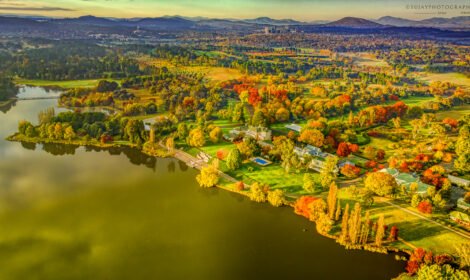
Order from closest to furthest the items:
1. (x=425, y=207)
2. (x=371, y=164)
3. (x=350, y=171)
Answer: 1. (x=425, y=207)
2. (x=350, y=171)
3. (x=371, y=164)

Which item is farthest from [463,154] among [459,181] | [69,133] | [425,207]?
[69,133]

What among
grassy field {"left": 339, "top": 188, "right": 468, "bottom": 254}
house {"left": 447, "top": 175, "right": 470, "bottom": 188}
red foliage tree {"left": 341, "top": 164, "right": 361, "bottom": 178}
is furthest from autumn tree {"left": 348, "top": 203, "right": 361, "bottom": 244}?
house {"left": 447, "top": 175, "right": 470, "bottom": 188}

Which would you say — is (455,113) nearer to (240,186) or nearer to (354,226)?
(354,226)

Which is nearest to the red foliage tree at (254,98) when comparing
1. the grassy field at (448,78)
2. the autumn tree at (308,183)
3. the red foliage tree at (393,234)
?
the autumn tree at (308,183)

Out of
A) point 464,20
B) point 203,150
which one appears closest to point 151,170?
point 203,150

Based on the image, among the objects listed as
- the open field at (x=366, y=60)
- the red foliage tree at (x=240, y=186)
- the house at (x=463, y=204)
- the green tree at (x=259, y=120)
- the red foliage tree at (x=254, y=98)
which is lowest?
the red foliage tree at (x=240, y=186)

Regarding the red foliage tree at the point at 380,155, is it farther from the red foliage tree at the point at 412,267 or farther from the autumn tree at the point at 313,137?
the red foliage tree at the point at 412,267
